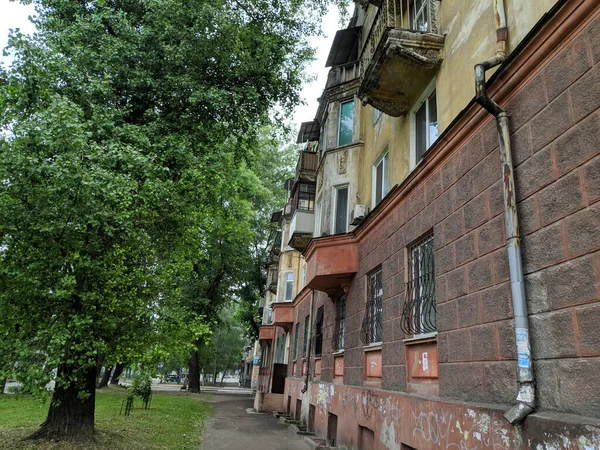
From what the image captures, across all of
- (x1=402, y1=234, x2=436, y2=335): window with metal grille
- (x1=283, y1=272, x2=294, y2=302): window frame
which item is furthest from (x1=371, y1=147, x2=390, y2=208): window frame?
(x1=283, y1=272, x2=294, y2=302): window frame

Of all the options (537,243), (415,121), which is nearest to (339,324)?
(415,121)

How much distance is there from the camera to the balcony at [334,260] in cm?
902

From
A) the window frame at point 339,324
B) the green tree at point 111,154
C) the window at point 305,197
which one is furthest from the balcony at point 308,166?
the window frame at point 339,324

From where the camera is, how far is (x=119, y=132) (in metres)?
8.47

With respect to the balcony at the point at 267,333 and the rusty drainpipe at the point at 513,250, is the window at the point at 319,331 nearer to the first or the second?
the rusty drainpipe at the point at 513,250

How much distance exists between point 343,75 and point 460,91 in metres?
7.31

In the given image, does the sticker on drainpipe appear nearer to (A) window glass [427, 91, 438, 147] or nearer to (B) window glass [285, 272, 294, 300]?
(A) window glass [427, 91, 438, 147]

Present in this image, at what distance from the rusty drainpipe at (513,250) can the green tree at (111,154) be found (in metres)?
5.82

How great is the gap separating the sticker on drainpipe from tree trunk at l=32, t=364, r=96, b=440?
7351mm

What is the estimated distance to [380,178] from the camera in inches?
361

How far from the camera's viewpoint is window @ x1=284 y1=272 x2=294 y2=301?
22.3 meters

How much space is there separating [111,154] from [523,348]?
279 inches

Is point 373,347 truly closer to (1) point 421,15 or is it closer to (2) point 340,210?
(2) point 340,210

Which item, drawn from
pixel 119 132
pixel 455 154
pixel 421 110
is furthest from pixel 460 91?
pixel 119 132
